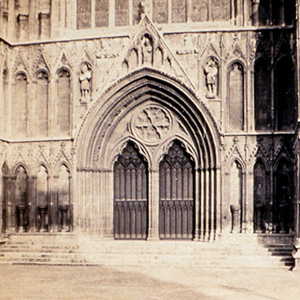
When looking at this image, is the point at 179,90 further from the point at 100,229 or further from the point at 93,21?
the point at 100,229

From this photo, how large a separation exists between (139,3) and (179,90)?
11.1 feet

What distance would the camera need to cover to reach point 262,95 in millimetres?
20828

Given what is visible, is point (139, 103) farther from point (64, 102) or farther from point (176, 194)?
point (176, 194)

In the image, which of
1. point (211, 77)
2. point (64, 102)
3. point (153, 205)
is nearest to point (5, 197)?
point (64, 102)

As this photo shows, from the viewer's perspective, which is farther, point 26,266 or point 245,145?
point 245,145

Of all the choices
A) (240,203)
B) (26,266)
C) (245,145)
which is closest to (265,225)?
(240,203)

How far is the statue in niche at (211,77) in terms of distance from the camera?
20.9 m

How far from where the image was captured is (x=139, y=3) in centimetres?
2162

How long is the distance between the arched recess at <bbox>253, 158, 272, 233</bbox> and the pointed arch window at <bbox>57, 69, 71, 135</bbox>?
6.57m

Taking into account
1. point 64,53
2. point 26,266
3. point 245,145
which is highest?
point 64,53

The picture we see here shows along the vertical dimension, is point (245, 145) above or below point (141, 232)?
above

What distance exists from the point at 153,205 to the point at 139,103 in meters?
3.54

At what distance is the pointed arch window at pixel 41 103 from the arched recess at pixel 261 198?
7390mm

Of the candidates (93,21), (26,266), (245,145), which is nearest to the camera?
(26,266)
